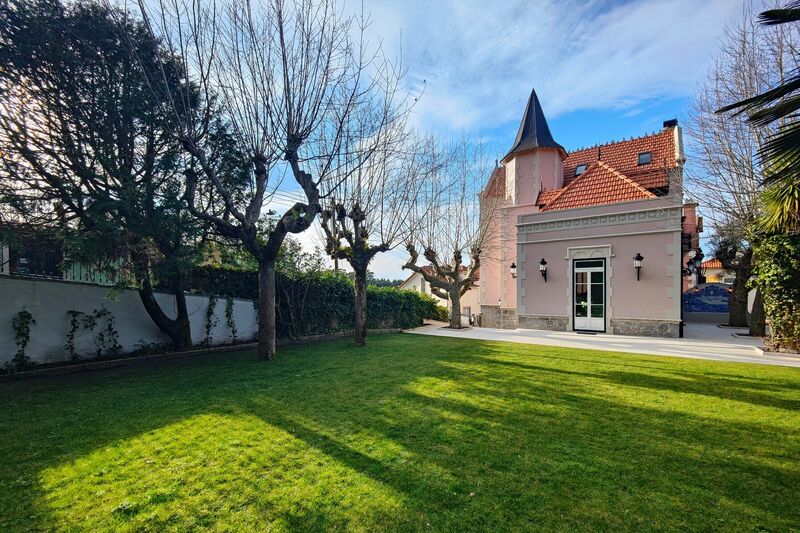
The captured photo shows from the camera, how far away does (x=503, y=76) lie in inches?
398

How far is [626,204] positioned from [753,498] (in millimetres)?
11542

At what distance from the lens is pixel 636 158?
15.1 meters

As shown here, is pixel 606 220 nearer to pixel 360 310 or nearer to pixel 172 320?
pixel 360 310

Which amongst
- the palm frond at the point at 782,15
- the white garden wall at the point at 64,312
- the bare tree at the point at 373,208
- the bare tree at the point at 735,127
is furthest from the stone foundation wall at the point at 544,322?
the white garden wall at the point at 64,312

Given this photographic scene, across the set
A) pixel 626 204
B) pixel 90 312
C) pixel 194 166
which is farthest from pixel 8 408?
pixel 626 204

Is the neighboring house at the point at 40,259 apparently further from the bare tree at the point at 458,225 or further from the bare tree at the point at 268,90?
the bare tree at the point at 458,225

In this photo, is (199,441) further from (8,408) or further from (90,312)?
(90,312)

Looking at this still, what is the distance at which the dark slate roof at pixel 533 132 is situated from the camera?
15977mm

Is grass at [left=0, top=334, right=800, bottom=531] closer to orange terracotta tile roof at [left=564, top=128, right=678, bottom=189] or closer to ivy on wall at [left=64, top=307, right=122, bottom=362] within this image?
ivy on wall at [left=64, top=307, right=122, bottom=362]

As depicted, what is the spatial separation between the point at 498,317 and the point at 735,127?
10.2 metres

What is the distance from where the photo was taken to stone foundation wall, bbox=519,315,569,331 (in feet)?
43.0

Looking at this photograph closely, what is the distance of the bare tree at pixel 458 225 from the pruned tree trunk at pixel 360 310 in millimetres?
4107

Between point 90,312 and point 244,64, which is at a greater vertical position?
point 244,64

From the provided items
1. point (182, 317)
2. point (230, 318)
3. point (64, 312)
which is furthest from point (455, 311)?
point (64, 312)
